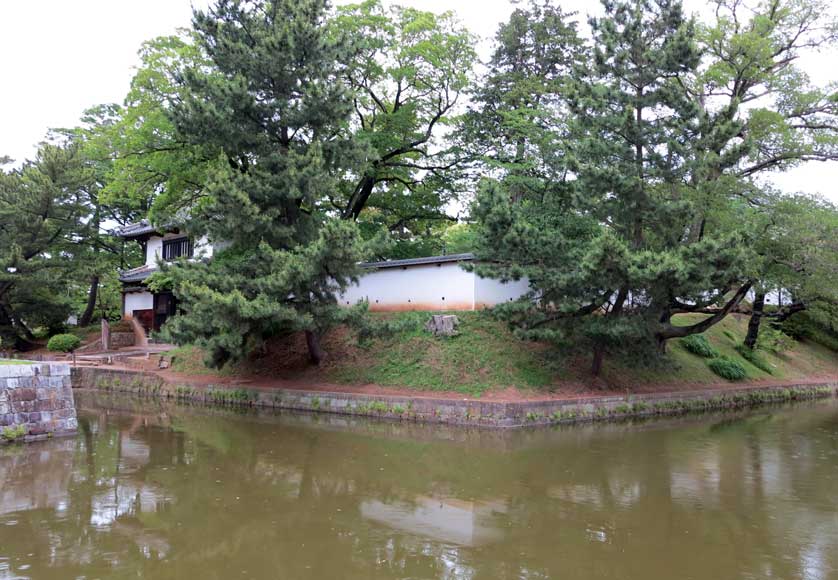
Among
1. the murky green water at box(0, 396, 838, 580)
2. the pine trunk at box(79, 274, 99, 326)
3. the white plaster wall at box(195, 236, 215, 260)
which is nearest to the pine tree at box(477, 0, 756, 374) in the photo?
the murky green water at box(0, 396, 838, 580)

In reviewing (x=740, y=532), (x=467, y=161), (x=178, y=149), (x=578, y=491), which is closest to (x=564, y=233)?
(x=467, y=161)

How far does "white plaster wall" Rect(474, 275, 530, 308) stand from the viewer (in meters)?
18.7

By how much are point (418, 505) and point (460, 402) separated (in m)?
6.69

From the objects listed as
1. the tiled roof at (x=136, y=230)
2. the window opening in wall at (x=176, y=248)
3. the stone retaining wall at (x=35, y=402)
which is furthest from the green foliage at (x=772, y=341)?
the tiled roof at (x=136, y=230)

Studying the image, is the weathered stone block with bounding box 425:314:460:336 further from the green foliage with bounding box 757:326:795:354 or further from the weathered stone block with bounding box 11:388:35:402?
the green foliage with bounding box 757:326:795:354

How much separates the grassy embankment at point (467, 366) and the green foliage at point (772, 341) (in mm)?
4488

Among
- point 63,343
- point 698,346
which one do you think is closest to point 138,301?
point 63,343

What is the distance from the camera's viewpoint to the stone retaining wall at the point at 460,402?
14555 millimetres

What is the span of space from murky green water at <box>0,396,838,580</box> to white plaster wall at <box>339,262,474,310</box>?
590cm

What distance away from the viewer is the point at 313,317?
642 inches

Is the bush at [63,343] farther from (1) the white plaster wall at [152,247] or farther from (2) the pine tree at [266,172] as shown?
(2) the pine tree at [266,172]

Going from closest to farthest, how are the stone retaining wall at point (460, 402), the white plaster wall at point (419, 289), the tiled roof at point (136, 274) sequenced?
the stone retaining wall at point (460, 402)
the white plaster wall at point (419, 289)
the tiled roof at point (136, 274)

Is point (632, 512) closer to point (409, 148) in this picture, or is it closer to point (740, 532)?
point (740, 532)

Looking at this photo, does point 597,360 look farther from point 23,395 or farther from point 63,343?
point 63,343
